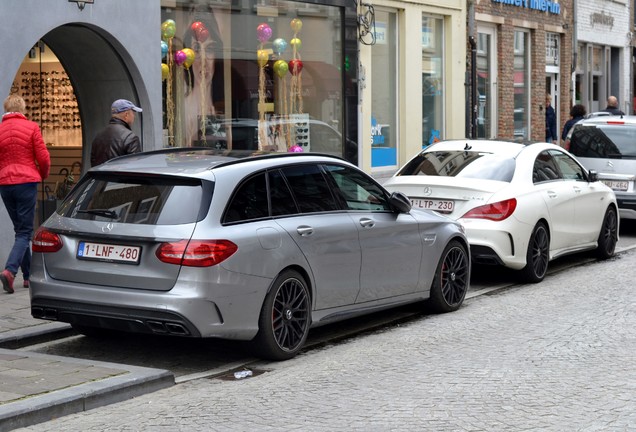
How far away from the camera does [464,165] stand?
42.1 ft

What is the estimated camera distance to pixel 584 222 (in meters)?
14.0

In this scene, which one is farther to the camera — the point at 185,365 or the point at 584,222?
the point at 584,222

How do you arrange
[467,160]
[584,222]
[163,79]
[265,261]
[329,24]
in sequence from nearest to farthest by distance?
[265,261], [467,160], [584,222], [163,79], [329,24]

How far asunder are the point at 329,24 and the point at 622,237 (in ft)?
19.8

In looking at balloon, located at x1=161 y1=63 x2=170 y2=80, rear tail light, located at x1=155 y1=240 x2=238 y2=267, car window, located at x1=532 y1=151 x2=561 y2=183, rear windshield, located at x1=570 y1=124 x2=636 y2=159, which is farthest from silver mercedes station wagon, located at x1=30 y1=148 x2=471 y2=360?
rear windshield, located at x1=570 y1=124 x2=636 y2=159

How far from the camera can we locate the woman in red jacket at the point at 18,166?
442 inches

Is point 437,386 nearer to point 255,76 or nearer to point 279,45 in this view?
point 255,76

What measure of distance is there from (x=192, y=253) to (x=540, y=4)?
71.2 ft

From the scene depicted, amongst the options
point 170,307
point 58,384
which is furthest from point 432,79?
point 58,384

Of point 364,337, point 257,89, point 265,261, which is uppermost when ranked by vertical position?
point 257,89

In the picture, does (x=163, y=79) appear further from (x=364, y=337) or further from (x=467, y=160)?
(x=364, y=337)

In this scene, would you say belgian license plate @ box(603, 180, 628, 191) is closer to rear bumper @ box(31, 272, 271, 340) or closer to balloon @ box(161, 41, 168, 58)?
balloon @ box(161, 41, 168, 58)

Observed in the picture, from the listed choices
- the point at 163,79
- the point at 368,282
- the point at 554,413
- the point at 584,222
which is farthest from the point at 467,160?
the point at 554,413

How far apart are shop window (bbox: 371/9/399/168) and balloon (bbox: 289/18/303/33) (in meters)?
2.35
